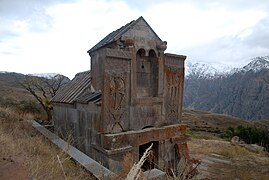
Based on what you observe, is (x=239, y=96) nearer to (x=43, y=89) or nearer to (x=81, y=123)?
(x=43, y=89)

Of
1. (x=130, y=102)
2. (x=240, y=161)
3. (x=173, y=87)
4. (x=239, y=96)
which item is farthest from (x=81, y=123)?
(x=239, y=96)

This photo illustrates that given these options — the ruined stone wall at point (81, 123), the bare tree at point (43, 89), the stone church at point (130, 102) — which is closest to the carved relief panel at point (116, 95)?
the stone church at point (130, 102)

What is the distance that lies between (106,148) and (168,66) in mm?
3381

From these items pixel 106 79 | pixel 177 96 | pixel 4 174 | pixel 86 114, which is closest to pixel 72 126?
pixel 86 114

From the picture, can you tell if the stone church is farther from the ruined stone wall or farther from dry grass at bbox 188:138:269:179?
dry grass at bbox 188:138:269:179

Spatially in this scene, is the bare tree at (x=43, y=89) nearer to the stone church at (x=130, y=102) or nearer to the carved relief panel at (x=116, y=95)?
the stone church at (x=130, y=102)

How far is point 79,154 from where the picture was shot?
21.1 ft

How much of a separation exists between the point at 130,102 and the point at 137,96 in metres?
0.56

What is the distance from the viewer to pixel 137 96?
744cm

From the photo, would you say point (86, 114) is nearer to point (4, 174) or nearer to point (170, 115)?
point (170, 115)

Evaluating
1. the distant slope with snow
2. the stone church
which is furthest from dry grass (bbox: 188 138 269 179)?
the distant slope with snow

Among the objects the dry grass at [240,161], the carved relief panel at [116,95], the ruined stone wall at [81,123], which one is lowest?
the dry grass at [240,161]

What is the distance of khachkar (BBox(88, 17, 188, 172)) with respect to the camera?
21.0ft

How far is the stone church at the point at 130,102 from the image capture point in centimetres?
643
